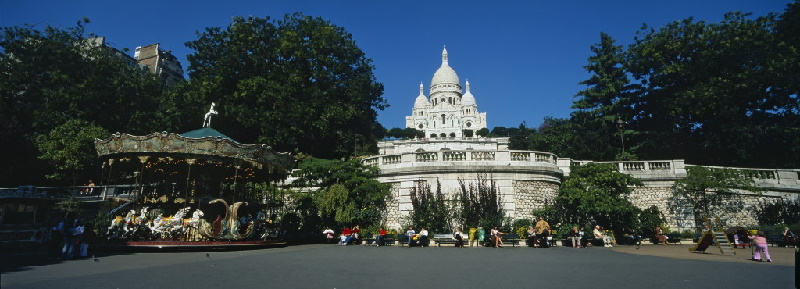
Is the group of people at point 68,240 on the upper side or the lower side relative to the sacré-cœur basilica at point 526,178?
lower

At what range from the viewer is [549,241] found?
18969 millimetres

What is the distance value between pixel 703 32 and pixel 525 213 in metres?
24.2

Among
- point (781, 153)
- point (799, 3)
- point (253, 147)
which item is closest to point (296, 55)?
point (253, 147)

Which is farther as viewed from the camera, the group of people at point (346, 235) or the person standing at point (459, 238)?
the group of people at point (346, 235)

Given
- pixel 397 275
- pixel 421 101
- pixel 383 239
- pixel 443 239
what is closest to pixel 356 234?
pixel 383 239

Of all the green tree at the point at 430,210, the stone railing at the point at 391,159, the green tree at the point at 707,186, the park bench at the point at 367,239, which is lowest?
the park bench at the point at 367,239

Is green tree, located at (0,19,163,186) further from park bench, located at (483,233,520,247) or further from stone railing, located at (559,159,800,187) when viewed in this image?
stone railing, located at (559,159,800,187)

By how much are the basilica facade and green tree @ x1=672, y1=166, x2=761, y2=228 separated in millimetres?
78261

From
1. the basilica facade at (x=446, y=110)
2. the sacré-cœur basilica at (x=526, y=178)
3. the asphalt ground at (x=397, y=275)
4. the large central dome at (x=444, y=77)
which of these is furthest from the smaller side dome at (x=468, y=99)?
the asphalt ground at (x=397, y=275)

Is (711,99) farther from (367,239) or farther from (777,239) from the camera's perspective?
(367,239)

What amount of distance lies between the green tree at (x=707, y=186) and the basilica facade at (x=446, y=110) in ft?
257

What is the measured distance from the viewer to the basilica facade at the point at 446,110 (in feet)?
345

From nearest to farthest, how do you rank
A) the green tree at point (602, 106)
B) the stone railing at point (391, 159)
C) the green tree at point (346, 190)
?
the green tree at point (346, 190), the stone railing at point (391, 159), the green tree at point (602, 106)

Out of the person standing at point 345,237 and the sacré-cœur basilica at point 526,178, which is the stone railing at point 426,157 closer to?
the sacré-cœur basilica at point 526,178
